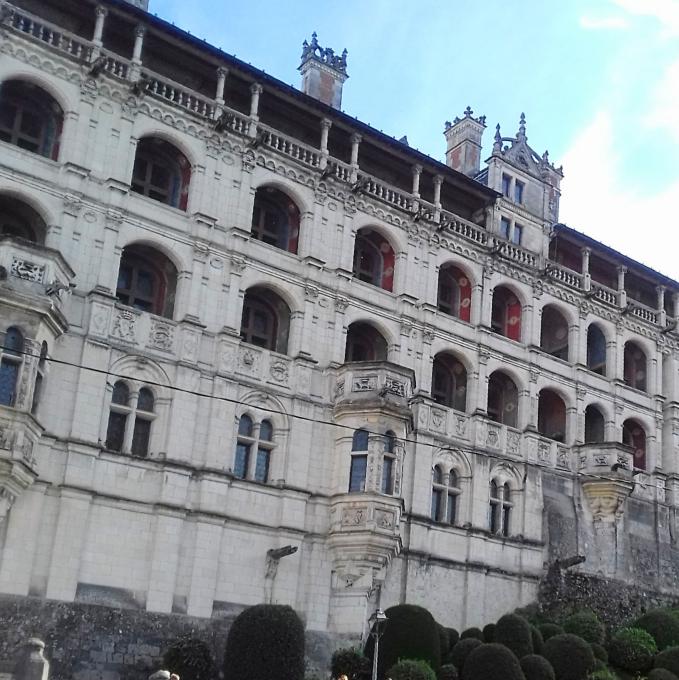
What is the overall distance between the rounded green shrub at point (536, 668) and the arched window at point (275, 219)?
17.7 m

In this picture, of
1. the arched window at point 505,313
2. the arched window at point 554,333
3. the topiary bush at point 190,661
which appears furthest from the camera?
the arched window at point 554,333

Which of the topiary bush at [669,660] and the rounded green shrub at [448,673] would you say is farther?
the topiary bush at [669,660]

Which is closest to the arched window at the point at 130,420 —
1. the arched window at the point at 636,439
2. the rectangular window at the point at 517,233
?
the rectangular window at the point at 517,233

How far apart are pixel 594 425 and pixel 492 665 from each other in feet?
67.4

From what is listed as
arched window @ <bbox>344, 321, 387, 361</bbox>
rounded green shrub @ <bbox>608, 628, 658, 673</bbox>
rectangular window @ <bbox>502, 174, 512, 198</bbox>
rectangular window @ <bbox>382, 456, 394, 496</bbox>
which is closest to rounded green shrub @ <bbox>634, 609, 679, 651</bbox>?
rounded green shrub @ <bbox>608, 628, 658, 673</bbox>

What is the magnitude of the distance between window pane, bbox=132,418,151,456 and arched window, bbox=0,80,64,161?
964 cm

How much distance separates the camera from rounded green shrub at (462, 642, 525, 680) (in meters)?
32.7

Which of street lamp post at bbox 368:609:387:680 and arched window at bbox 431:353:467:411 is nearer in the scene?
street lamp post at bbox 368:609:387:680

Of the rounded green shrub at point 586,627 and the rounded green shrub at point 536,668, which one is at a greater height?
the rounded green shrub at point 586,627

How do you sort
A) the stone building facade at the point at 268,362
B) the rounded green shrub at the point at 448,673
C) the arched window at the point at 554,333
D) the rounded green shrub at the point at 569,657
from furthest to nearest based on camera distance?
the arched window at the point at 554,333, the rounded green shrub at the point at 569,657, the stone building facade at the point at 268,362, the rounded green shrub at the point at 448,673

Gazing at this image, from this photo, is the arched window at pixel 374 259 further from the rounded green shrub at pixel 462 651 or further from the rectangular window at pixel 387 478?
the rounded green shrub at pixel 462 651

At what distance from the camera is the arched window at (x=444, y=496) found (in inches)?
1656

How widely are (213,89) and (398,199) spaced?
8952 millimetres

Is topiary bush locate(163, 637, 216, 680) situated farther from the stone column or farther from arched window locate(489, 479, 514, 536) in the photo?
the stone column
